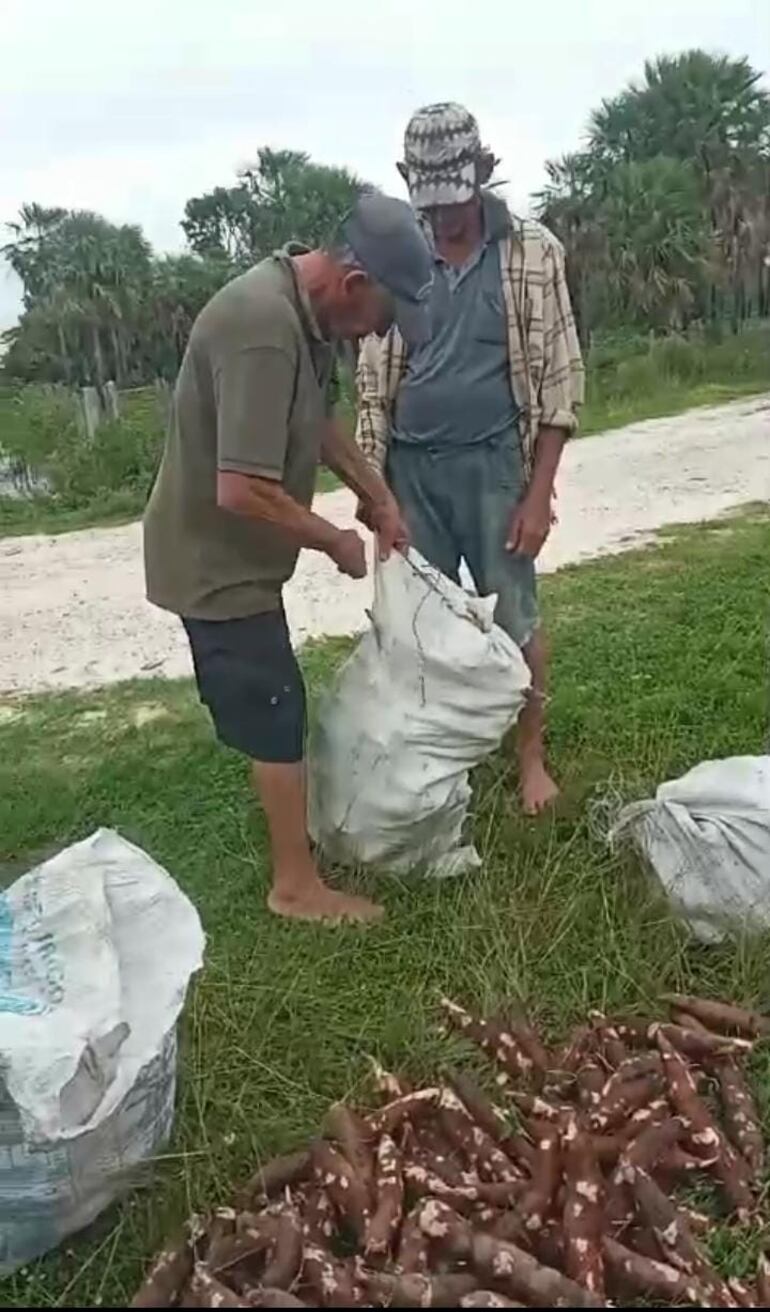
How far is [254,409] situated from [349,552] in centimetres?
40

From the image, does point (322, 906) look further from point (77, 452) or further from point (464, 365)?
point (77, 452)

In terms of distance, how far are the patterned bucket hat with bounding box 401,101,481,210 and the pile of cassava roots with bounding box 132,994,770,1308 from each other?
5.78 ft

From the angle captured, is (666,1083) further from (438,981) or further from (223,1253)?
(223,1253)

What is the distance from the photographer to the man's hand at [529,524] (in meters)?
3.63

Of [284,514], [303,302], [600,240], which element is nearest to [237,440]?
[284,514]

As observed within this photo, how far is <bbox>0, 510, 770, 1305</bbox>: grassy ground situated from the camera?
2535mm

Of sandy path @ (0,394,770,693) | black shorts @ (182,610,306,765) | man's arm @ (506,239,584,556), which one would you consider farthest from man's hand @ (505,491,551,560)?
sandy path @ (0,394,770,693)

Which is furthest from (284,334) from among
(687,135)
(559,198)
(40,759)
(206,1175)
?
(687,135)

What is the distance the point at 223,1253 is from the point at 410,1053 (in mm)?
691

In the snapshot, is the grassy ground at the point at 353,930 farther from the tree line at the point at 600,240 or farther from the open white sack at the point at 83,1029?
the tree line at the point at 600,240

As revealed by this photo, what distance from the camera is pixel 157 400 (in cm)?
1523

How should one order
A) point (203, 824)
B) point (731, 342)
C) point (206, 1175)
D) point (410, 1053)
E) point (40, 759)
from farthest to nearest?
point (731, 342) → point (40, 759) → point (203, 824) → point (410, 1053) → point (206, 1175)

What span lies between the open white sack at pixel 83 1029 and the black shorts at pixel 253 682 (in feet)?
2.35

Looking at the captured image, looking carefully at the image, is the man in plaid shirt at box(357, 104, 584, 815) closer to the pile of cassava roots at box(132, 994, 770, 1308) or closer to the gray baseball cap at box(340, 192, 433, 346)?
the gray baseball cap at box(340, 192, 433, 346)
